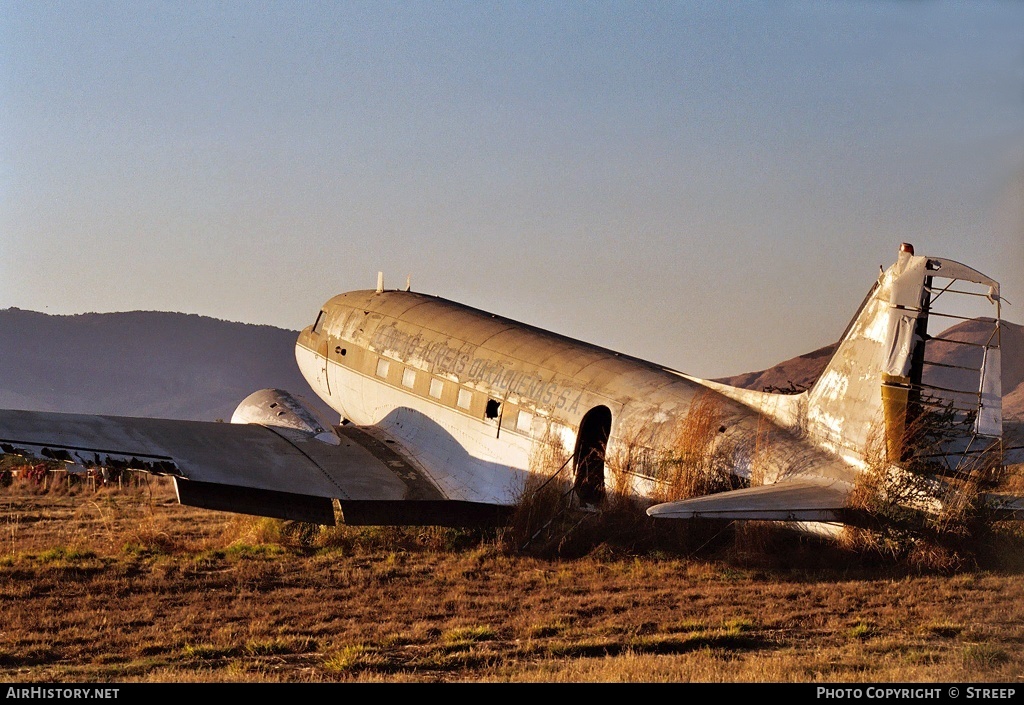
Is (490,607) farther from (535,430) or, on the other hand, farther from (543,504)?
(535,430)

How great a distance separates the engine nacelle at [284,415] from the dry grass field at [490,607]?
6.08ft

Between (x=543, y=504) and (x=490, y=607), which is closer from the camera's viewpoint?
(x=490, y=607)

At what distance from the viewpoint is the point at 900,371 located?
41.2ft

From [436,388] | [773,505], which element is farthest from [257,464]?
[773,505]

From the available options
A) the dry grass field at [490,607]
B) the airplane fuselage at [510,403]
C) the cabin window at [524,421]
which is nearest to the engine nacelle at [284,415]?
the airplane fuselage at [510,403]

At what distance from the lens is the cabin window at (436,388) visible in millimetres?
18547

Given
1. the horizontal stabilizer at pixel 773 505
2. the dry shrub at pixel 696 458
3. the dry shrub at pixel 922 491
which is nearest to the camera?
the horizontal stabilizer at pixel 773 505

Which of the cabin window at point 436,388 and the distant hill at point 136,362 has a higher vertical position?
the distant hill at point 136,362

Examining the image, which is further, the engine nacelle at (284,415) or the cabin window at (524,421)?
the engine nacelle at (284,415)

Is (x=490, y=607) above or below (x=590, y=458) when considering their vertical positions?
below

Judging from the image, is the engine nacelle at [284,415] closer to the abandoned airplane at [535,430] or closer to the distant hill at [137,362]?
the abandoned airplane at [535,430]

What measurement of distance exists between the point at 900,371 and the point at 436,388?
28.1 feet

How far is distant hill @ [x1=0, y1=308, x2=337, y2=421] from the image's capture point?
11712cm

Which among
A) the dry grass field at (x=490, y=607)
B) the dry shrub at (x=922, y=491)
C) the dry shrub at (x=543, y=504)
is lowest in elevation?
the dry grass field at (x=490, y=607)
